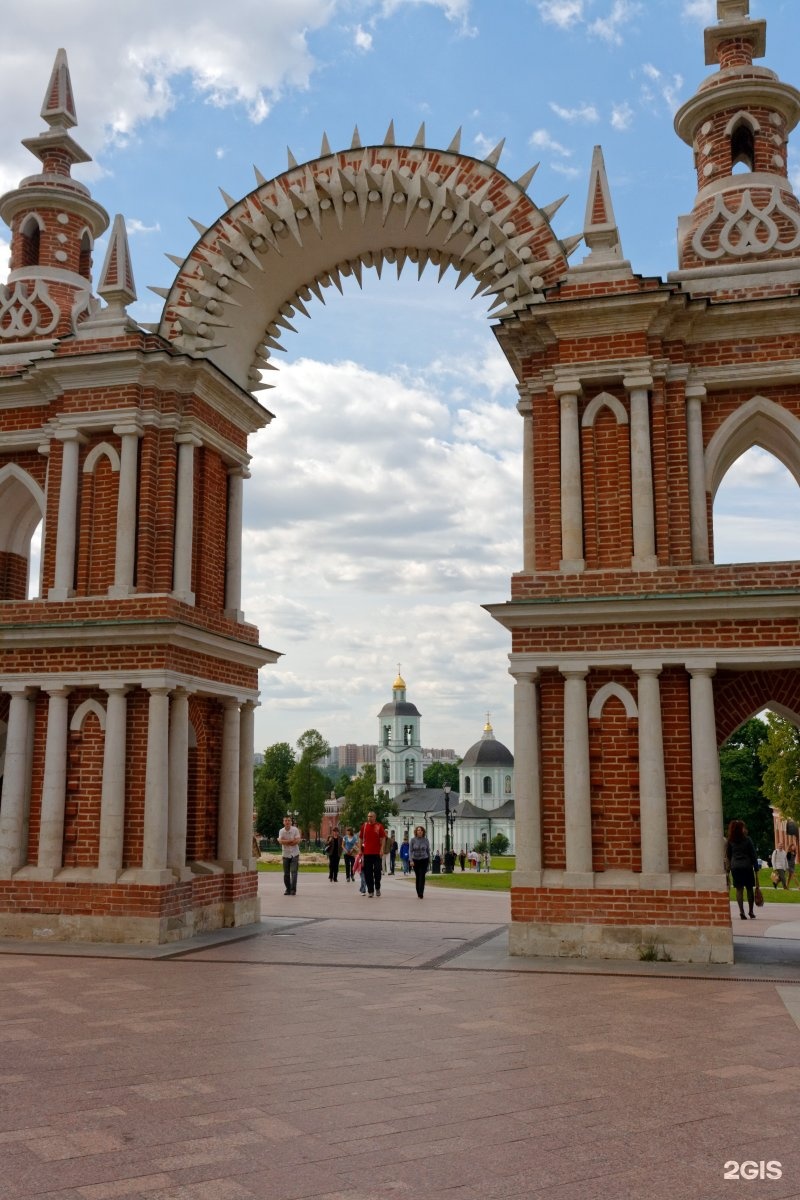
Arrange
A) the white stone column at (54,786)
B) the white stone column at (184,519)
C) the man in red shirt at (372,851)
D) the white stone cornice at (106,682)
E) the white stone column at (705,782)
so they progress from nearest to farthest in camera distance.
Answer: the white stone column at (705,782)
the white stone cornice at (106,682)
the white stone column at (54,786)
the white stone column at (184,519)
the man in red shirt at (372,851)

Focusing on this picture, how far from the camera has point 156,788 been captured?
12.7m

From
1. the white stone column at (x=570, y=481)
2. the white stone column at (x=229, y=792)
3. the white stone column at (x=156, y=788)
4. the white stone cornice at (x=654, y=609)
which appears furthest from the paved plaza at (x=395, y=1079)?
the white stone column at (x=570, y=481)

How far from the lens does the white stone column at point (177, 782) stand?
43.2 feet

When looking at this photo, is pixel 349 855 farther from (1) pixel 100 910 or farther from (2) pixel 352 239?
(2) pixel 352 239

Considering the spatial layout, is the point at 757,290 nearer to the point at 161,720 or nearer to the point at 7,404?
the point at 161,720

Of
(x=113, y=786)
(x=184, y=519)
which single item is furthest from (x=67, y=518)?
(x=113, y=786)

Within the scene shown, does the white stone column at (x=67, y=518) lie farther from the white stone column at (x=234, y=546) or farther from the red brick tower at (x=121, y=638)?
the white stone column at (x=234, y=546)

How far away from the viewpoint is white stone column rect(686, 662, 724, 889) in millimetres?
11039

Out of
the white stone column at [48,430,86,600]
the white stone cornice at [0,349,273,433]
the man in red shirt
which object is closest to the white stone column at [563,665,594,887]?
the white stone cornice at [0,349,273,433]

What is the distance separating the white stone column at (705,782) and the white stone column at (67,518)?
8.01 metres

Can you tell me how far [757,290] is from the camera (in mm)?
12508

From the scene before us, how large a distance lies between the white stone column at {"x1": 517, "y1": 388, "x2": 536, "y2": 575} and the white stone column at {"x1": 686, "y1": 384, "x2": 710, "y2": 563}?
1.86 m

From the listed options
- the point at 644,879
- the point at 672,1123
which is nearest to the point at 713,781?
the point at 644,879

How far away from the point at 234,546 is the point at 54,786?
446 cm
